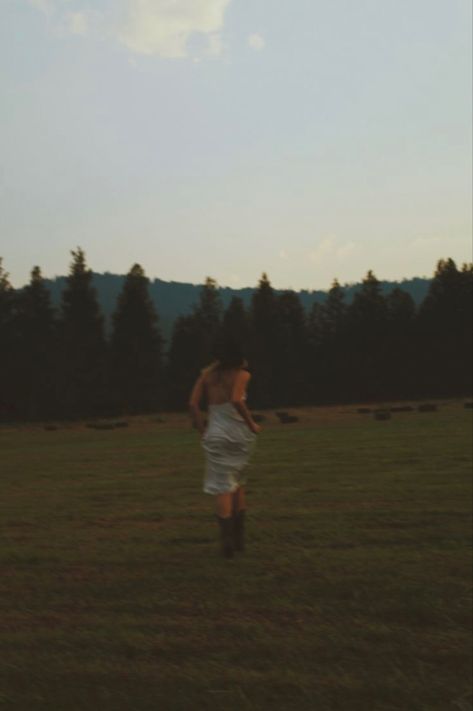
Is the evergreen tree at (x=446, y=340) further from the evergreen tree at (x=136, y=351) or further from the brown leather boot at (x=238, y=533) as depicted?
the brown leather boot at (x=238, y=533)

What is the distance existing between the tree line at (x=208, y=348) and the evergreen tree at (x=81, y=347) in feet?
0.29

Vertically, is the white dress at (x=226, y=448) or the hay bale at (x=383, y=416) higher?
the white dress at (x=226, y=448)

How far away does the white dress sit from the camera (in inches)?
320

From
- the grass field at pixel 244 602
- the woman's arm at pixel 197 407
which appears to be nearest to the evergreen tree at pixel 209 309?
the grass field at pixel 244 602

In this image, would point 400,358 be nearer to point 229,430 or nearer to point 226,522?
point 229,430

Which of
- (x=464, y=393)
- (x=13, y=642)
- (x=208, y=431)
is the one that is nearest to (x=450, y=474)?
(x=208, y=431)

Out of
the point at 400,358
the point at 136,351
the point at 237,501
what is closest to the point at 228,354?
the point at 237,501

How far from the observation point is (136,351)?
73500 millimetres

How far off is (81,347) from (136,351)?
4784 millimetres

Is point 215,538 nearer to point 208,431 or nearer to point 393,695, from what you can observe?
point 208,431

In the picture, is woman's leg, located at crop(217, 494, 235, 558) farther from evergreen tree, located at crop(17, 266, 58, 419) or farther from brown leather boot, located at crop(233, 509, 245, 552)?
evergreen tree, located at crop(17, 266, 58, 419)

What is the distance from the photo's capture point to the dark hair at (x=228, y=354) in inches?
325

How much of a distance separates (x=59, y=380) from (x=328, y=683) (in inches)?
2561

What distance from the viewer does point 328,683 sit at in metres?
4.59
